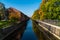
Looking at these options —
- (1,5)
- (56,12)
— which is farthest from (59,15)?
(1,5)

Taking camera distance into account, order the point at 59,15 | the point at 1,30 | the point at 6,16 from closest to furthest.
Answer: the point at 1,30 → the point at 59,15 → the point at 6,16

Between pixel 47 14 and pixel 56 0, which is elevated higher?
pixel 56 0

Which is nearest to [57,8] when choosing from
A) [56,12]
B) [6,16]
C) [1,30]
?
[56,12]

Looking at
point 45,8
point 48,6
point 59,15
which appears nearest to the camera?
point 59,15

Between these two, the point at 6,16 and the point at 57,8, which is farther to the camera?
the point at 6,16

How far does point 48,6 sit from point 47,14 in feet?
8.05

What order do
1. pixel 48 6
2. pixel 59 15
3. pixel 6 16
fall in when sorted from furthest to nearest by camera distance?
pixel 6 16
pixel 48 6
pixel 59 15

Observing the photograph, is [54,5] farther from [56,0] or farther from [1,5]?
[1,5]

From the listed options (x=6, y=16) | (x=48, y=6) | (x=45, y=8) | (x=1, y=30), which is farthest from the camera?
(x=6, y=16)

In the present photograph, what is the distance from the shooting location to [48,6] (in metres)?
55.0

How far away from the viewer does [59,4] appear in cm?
5234

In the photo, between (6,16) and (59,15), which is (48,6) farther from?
(6,16)

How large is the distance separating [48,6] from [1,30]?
1159 inches

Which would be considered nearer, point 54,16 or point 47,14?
point 54,16
